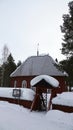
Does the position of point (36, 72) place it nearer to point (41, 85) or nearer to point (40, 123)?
point (41, 85)

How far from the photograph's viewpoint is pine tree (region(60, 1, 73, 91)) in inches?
928

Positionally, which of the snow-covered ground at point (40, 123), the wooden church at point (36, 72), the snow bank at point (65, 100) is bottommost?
the snow-covered ground at point (40, 123)

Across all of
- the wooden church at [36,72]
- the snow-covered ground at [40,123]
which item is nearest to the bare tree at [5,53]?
the wooden church at [36,72]

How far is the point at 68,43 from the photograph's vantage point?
77.9 ft

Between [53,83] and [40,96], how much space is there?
2.50m

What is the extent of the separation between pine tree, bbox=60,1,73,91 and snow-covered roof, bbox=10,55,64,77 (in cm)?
981

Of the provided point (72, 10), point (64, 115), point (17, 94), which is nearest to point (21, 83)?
point (17, 94)

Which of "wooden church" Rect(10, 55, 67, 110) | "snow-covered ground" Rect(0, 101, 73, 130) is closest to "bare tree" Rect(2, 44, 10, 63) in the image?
"wooden church" Rect(10, 55, 67, 110)

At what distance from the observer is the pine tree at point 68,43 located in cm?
2356

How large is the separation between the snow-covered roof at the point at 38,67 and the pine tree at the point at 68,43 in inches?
386

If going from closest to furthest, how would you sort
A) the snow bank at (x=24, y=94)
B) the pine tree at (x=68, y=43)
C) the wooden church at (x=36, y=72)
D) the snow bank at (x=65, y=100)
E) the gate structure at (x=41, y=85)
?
1. the snow bank at (x=65, y=100)
2. the gate structure at (x=41, y=85)
3. the snow bank at (x=24, y=94)
4. the pine tree at (x=68, y=43)
5. the wooden church at (x=36, y=72)

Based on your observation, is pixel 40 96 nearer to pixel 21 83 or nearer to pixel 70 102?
pixel 70 102

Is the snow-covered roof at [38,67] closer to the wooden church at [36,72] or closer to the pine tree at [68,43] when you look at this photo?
the wooden church at [36,72]

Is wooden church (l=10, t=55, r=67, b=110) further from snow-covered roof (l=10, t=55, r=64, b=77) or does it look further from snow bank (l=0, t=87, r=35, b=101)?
snow bank (l=0, t=87, r=35, b=101)
